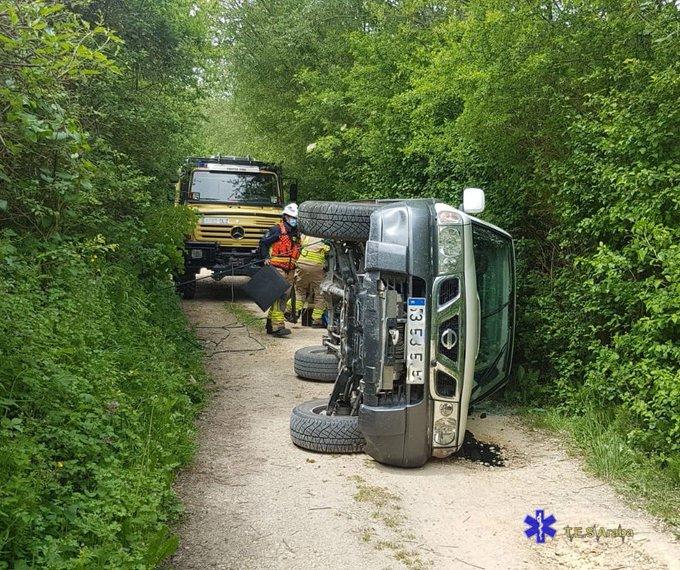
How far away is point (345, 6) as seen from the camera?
55.9ft

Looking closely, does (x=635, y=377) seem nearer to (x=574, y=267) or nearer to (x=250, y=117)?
(x=574, y=267)

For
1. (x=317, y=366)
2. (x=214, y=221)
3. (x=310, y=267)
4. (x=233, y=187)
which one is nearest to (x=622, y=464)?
(x=317, y=366)

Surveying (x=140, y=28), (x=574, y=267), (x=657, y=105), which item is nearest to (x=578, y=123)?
(x=657, y=105)

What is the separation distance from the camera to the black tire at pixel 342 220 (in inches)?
228

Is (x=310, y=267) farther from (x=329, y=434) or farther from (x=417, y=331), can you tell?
(x=417, y=331)

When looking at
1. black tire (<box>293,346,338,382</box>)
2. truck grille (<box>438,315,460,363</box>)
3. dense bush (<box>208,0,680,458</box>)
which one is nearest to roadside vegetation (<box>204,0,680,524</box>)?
dense bush (<box>208,0,680,458</box>)

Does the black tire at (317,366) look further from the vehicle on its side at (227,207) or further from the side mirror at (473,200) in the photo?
the vehicle on its side at (227,207)

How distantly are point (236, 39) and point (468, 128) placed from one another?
10.7 meters

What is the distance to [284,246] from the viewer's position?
11.0 metres

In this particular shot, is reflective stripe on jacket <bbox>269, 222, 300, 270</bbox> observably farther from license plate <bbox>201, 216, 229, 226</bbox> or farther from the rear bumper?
the rear bumper

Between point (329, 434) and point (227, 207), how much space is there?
8930 millimetres

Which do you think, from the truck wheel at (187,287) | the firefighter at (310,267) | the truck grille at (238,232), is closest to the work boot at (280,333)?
the firefighter at (310,267)

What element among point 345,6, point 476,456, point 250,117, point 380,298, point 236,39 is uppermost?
point 345,6

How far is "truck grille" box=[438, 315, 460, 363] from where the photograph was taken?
201 inches
